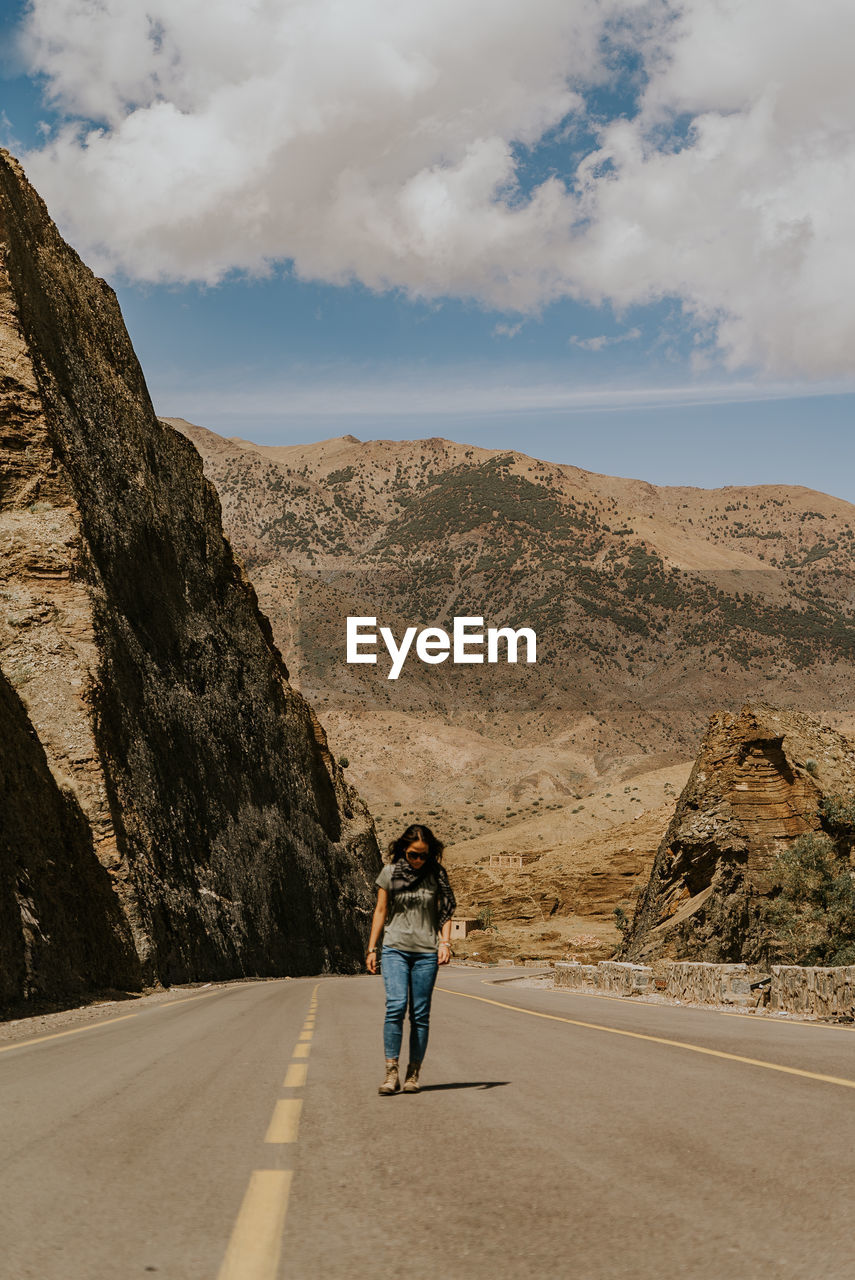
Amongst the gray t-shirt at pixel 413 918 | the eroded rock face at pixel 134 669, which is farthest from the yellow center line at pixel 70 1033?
the gray t-shirt at pixel 413 918

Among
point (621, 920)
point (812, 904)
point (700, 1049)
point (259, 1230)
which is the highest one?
point (259, 1230)

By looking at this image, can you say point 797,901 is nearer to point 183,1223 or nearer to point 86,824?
point 86,824

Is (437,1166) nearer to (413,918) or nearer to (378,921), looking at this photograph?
(413,918)

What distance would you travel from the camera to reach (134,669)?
39.2 meters

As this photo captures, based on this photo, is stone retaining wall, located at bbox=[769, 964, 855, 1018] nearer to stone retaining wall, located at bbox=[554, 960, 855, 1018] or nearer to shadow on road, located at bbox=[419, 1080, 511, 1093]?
stone retaining wall, located at bbox=[554, 960, 855, 1018]

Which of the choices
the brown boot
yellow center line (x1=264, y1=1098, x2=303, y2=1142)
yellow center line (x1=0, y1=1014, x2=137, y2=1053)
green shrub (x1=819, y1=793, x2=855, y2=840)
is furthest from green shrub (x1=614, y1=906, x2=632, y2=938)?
yellow center line (x1=264, y1=1098, x2=303, y2=1142)

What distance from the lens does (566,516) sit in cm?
18438

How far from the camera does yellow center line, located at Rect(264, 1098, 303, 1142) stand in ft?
20.1

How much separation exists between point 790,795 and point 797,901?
4.10 meters

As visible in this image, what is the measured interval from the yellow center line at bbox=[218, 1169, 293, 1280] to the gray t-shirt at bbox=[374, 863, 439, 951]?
3044mm

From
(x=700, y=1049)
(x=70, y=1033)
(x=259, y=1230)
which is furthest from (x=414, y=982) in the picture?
(x=70, y=1033)

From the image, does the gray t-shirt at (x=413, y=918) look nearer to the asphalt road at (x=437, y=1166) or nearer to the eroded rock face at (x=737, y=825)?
the asphalt road at (x=437, y=1166)

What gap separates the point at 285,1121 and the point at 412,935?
74.1 inches

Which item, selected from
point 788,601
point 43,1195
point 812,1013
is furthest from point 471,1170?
point 788,601
